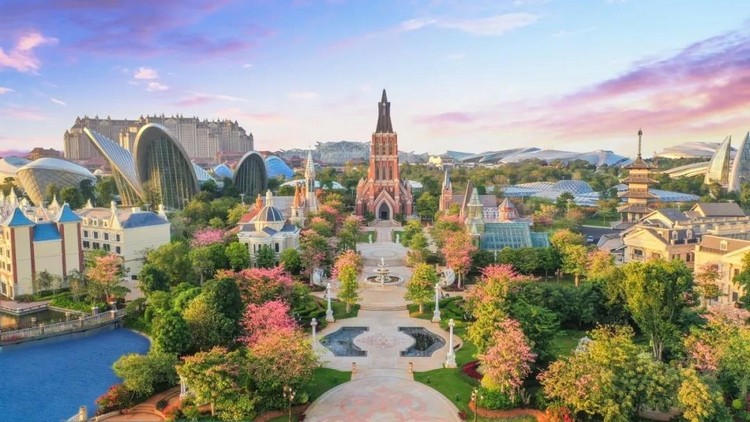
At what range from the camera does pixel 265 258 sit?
139ft

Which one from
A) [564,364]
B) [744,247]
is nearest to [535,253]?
[744,247]

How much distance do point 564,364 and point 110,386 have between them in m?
19.7

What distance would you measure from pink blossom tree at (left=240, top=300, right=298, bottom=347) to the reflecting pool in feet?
21.4

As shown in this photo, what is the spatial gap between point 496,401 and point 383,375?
5491 mm

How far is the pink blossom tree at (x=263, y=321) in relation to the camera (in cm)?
2480

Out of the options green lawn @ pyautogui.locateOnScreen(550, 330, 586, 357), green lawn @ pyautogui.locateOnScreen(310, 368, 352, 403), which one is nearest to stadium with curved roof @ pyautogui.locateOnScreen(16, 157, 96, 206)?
green lawn @ pyautogui.locateOnScreen(310, 368, 352, 403)

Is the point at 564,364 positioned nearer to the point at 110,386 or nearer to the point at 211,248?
the point at 110,386

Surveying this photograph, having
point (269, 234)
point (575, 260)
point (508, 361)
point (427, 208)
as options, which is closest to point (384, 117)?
point (427, 208)

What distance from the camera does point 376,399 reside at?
2294cm

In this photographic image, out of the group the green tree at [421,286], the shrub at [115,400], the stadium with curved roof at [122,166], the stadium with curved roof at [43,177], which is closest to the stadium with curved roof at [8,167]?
the stadium with curved roof at [43,177]

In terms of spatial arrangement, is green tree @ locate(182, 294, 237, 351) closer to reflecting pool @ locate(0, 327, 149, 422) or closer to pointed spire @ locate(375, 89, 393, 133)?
reflecting pool @ locate(0, 327, 149, 422)

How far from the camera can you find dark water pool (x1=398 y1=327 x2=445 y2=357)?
2850cm

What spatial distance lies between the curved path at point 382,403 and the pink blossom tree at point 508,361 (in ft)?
6.97

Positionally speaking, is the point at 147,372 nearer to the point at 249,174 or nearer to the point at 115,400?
the point at 115,400
